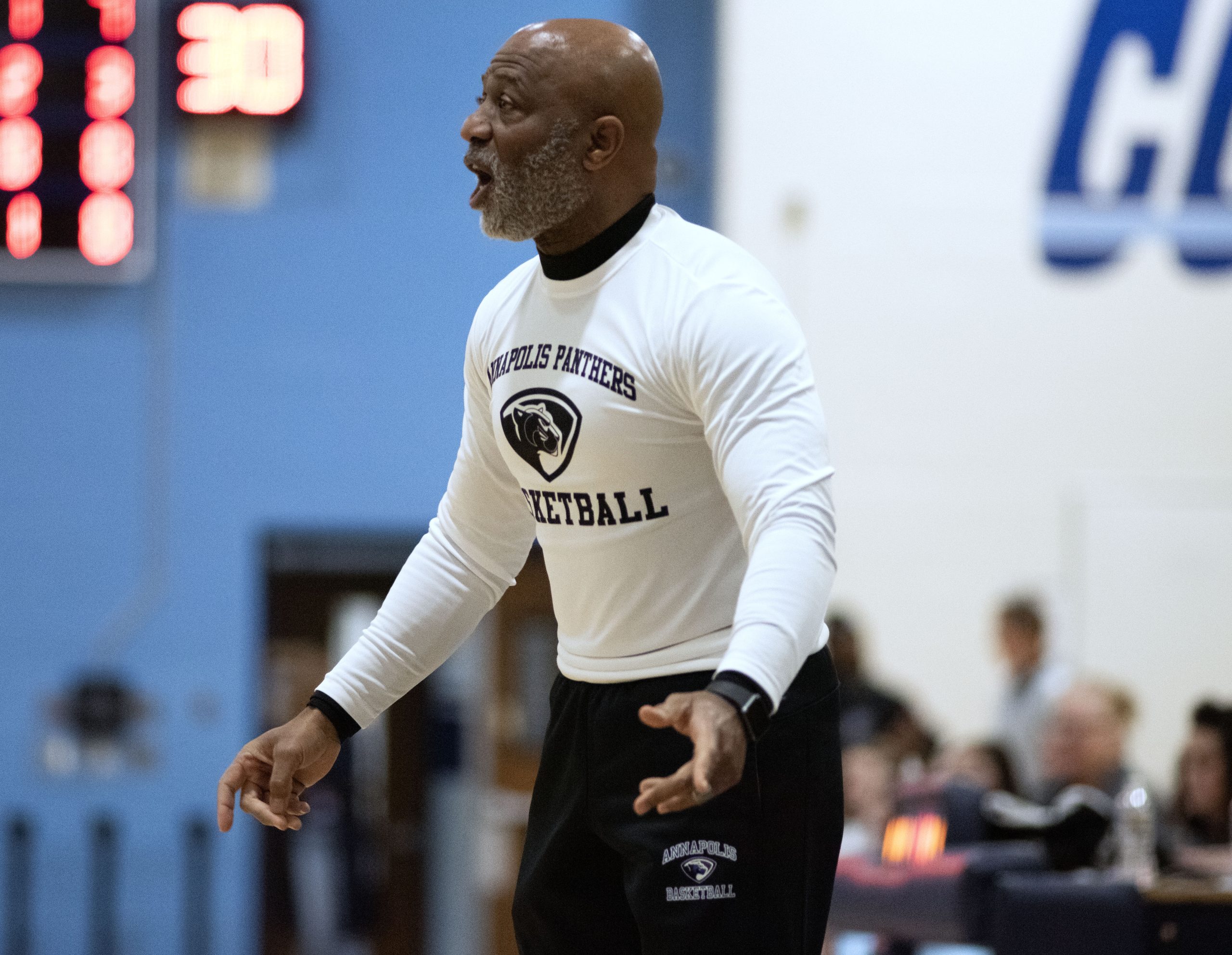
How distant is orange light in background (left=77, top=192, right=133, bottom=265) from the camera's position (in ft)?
21.4

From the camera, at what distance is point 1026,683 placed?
6539 mm

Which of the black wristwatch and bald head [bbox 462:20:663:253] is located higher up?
bald head [bbox 462:20:663:253]

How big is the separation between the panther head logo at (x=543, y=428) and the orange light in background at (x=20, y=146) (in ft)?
16.8

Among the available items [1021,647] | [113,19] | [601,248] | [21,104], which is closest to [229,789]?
[601,248]

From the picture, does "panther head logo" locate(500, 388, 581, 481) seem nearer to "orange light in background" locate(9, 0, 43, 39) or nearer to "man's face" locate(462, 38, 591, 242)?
"man's face" locate(462, 38, 591, 242)

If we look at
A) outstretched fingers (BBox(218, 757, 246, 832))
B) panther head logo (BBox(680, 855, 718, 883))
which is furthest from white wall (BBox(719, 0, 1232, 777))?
panther head logo (BBox(680, 855, 718, 883))

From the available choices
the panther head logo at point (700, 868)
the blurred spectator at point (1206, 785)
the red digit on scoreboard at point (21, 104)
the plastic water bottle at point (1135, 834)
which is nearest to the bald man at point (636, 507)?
the panther head logo at point (700, 868)

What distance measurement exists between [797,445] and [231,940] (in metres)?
5.85

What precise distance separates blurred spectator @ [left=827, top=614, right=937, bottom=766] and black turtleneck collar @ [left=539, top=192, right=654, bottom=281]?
4595 millimetres

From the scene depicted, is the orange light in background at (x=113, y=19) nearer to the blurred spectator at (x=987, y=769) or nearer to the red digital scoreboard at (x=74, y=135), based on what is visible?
the red digital scoreboard at (x=74, y=135)

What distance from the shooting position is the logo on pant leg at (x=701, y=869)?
1.71 meters

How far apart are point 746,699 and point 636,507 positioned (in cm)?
36

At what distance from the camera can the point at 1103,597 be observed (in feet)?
22.3

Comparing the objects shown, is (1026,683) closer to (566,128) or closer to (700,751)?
(566,128)
